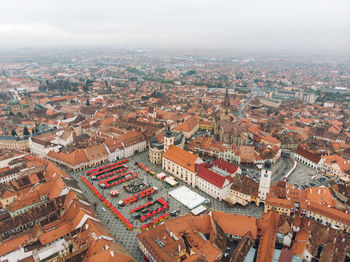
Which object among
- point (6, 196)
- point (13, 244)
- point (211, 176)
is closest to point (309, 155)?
point (211, 176)

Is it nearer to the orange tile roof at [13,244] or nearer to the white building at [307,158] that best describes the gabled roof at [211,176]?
the white building at [307,158]

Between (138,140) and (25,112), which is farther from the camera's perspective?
(25,112)

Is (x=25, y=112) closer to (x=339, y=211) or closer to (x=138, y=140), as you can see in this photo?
(x=138, y=140)

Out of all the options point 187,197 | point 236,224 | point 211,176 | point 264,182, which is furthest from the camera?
point 211,176

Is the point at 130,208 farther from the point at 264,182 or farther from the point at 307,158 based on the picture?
the point at 307,158

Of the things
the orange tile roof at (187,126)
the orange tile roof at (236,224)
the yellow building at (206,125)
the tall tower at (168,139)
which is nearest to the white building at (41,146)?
the tall tower at (168,139)

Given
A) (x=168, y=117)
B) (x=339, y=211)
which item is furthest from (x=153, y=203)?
(x=168, y=117)

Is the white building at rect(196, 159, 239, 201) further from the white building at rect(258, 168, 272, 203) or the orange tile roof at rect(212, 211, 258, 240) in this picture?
the orange tile roof at rect(212, 211, 258, 240)
